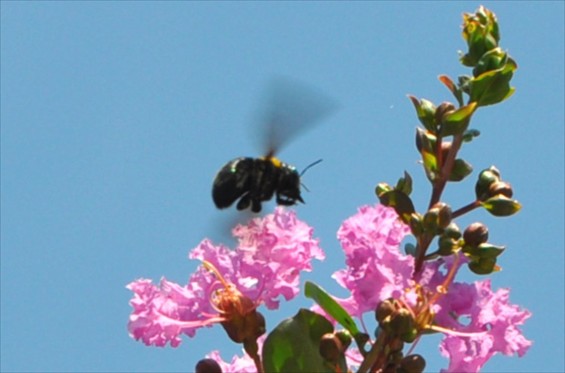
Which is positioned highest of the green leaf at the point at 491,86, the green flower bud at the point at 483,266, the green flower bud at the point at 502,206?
the green leaf at the point at 491,86

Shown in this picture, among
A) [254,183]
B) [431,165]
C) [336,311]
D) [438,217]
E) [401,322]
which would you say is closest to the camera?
[401,322]

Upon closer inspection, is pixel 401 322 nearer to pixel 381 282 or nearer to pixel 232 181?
pixel 381 282

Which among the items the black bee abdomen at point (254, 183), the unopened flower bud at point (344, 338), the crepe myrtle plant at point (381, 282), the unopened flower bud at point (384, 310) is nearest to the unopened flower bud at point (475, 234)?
the crepe myrtle plant at point (381, 282)

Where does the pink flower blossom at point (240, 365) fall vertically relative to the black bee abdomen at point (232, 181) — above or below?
below

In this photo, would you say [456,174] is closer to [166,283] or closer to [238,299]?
[238,299]

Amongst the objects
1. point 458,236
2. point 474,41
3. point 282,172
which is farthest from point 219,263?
point 474,41

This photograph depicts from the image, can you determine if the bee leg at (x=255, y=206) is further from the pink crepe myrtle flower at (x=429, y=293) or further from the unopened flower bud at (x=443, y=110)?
the unopened flower bud at (x=443, y=110)

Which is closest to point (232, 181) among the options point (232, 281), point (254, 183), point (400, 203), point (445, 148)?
point (254, 183)
